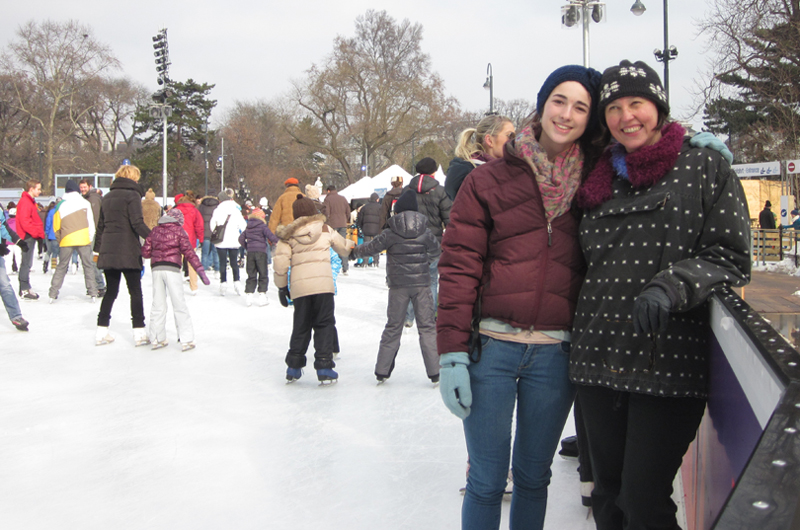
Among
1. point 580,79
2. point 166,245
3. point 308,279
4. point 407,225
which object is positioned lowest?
point 308,279

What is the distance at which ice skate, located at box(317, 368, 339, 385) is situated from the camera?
15.8ft

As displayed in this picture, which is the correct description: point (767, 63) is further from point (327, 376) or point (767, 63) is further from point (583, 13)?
point (327, 376)

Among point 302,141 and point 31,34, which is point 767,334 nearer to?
point 302,141

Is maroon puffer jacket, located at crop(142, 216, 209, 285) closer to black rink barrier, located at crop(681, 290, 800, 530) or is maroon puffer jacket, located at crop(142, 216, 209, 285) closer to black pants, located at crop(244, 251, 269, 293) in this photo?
black pants, located at crop(244, 251, 269, 293)

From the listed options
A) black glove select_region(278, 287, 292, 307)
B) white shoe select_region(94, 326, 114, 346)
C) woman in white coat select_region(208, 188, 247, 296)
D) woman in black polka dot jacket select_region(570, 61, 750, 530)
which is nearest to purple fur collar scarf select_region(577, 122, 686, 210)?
woman in black polka dot jacket select_region(570, 61, 750, 530)

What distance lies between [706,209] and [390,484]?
2.09 metres

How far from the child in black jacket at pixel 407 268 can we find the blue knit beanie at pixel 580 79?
278 centimetres

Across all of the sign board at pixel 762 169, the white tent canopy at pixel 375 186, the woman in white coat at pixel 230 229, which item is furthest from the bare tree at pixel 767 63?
the woman in white coat at pixel 230 229

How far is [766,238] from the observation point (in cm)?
1585

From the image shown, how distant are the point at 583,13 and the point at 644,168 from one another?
45.5 ft

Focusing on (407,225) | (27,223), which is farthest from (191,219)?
(407,225)

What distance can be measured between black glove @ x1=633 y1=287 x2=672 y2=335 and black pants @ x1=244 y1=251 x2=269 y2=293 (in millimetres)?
8191

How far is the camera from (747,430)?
119 cm

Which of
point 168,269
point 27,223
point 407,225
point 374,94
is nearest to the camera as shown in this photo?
point 407,225
